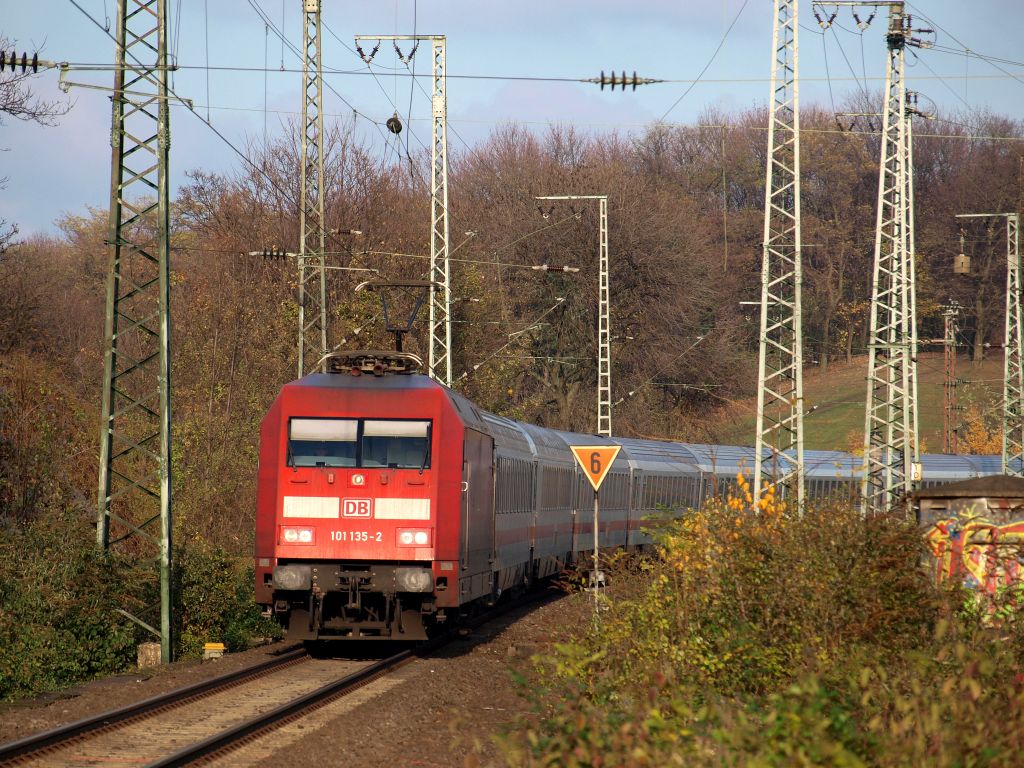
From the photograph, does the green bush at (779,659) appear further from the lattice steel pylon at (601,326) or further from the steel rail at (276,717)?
the lattice steel pylon at (601,326)

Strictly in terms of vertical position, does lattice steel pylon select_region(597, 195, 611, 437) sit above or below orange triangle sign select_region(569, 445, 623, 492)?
above

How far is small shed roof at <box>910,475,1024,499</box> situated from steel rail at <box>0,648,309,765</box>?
7.34m

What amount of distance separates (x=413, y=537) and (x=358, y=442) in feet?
4.27

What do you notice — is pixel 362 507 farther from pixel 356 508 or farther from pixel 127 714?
pixel 127 714

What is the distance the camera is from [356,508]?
16.1m

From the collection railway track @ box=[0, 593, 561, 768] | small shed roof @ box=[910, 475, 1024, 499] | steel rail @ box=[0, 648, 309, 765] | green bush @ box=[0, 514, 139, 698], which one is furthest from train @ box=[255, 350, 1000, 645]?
green bush @ box=[0, 514, 139, 698]

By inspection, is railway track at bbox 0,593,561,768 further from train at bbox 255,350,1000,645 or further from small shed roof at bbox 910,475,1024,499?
small shed roof at bbox 910,475,1024,499

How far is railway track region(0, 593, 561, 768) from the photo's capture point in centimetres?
1030

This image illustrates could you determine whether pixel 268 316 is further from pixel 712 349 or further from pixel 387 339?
pixel 712 349

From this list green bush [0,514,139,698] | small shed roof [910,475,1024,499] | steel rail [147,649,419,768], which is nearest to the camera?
steel rail [147,649,419,768]

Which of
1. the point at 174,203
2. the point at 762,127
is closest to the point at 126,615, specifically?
the point at 174,203

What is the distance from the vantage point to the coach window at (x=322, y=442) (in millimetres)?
16297

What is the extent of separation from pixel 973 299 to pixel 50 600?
245ft

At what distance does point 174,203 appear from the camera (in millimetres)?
57219
